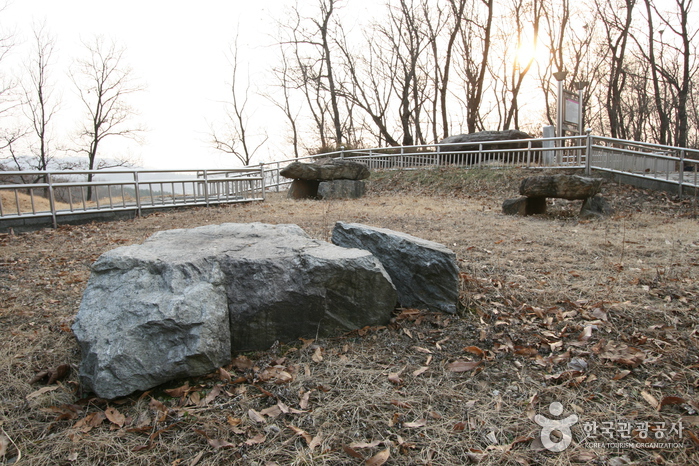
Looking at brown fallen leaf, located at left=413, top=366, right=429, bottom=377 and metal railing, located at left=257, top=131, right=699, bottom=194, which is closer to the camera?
brown fallen leaf, located at left=413, top=366, right=429, bottom=377

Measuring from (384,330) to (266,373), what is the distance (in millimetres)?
1048

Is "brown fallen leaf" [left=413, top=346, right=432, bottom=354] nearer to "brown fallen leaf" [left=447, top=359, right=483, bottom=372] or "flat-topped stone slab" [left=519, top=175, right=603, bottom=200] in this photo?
"brown fallen leaf" [left=447, top=359, right=483, bottom=372]

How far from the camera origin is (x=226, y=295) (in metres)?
2.96

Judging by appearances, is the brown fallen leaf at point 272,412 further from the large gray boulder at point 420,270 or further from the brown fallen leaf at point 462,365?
the large gray boulder at point 420,270

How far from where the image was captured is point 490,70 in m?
26.9

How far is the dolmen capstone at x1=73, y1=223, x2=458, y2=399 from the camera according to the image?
100 inches

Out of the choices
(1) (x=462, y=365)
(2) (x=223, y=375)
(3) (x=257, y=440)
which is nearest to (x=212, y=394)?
(2) (x=223, y=375)

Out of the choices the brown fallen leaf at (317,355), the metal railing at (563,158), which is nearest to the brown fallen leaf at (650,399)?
the brown fallen leaf at (317,355)

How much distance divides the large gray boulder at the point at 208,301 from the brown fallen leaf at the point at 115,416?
0.08 meters

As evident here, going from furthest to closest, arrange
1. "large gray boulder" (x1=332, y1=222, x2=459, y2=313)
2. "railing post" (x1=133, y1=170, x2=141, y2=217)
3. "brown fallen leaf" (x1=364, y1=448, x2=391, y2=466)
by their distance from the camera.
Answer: "railing post" (x1=133, y1=170, x2=141, y2=217), "large gray boulder" (x1=332, y1=222, x2=459, y2=313), "brown fallen leaf" (x1=364, y1=448, x2=391, y2=466)

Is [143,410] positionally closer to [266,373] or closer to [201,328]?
[201,328]

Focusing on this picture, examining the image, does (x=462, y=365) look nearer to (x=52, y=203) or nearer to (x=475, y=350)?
(x=475, y=350)

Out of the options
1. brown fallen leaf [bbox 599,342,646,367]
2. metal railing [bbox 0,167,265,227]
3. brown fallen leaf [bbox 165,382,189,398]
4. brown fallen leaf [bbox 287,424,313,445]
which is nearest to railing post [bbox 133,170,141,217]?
metal railing [bbox 0,167,265,227]

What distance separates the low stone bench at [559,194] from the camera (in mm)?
8430
